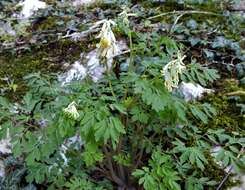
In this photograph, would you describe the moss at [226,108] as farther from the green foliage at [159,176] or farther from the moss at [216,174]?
the green foliage at [159,176]

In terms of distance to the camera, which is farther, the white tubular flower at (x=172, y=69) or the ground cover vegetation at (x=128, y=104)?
the ground cover vegetation at (x=128, y=104)

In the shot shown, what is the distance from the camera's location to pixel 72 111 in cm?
181

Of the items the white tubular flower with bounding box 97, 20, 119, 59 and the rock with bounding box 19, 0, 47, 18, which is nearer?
the white tubular flower with bounding box 97, 20, 119, 59

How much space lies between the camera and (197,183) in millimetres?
2166

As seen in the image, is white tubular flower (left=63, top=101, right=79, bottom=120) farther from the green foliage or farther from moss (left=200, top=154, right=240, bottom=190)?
moss (left=200, top=154, right=240, bottom=190)

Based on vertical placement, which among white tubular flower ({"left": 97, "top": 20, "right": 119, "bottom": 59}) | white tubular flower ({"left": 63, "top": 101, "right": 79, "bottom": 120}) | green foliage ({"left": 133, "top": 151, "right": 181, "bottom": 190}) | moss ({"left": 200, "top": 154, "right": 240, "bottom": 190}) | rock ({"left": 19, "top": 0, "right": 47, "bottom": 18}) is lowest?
moss ({"left": 200, "top": 154, "right": 240, "bottom": 190})

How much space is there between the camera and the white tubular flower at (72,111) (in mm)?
1808

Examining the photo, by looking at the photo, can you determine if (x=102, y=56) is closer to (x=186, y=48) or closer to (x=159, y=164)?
(x=159, y=164)

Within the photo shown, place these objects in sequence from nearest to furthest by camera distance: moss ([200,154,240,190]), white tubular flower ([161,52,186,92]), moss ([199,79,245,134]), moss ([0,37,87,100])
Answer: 1. white tubular flower ([161,52,186,92])
2. moss ([200,154,240,190])
3. moss ([199,79,245,134])
4. moss ([0,37,87,100])

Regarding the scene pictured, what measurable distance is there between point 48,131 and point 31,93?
0.39 meters

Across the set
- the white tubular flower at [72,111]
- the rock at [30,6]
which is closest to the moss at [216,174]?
the white tubular flower at [72,111]

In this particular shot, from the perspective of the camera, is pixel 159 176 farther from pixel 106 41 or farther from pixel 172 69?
pixel 106 41

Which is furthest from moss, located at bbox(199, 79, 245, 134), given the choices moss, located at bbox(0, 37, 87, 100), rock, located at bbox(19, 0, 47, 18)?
rock, located at bbox(19, 0, 47, 18)

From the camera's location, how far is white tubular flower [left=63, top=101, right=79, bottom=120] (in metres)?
1.81
